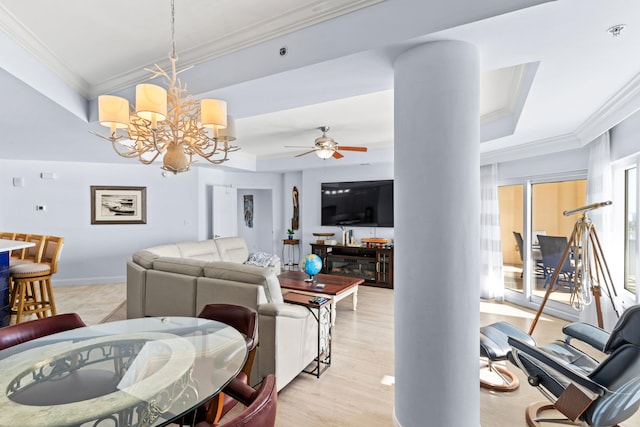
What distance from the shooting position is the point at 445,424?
1.82m

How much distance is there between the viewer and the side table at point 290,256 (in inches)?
295

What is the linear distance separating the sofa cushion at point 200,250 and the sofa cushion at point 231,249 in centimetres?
11

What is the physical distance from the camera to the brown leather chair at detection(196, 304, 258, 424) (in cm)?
157

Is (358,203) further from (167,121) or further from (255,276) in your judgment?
(167,121)

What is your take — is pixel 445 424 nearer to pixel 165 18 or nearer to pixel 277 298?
pixel 277 298

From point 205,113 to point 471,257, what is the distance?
1.83 m

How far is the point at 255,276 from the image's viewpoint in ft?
8.64

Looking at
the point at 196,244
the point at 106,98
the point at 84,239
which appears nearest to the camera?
the point at 106,98

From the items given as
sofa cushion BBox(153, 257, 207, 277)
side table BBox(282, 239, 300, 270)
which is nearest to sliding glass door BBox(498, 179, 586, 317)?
side table BBox(282, 239, 300, 270)

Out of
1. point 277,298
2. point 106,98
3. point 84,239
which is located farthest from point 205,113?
point 84,239

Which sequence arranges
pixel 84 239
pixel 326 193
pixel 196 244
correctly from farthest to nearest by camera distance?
pixel 326 193 → pixel 84 239 → pixel 196 244

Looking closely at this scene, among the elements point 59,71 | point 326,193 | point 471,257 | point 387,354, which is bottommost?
point 387,354

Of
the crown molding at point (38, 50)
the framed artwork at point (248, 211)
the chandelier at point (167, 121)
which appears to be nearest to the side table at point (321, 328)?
the chandelier at point (167, 121)

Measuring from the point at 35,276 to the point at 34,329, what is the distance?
Result: 2268 mm
